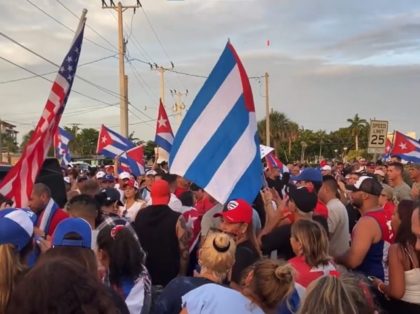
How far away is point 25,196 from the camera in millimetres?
5359

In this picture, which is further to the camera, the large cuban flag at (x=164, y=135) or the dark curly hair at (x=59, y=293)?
the large cuban flag at (x=164, y=135)

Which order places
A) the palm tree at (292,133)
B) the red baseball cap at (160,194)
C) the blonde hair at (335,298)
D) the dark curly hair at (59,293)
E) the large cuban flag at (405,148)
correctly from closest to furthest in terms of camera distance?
the dark curly hair at (59,293)
the blonde hair at (335,298)
the red baseball cap at (160,194)
the large cuban flag at (405,148)
the palm tree at (292,133)

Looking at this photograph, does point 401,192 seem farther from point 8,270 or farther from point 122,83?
point 122,83

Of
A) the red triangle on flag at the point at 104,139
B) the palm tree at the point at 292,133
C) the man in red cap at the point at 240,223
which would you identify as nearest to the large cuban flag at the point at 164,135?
the red triangle on flag at the point at 104,139

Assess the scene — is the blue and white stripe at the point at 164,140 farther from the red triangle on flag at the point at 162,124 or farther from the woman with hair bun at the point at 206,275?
the woman with hair bun at the point at 206,275

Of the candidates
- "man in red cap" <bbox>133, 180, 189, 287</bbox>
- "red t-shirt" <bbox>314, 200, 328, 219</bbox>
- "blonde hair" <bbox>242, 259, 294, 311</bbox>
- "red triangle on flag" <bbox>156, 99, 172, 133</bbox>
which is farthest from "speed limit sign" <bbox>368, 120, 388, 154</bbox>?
"blonde hair" <bbox>242, 259, 294, 311</bbox>

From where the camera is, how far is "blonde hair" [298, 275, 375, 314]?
265 cm

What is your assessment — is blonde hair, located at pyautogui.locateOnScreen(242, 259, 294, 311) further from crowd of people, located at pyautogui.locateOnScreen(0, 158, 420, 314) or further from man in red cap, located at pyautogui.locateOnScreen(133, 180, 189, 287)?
man in red cap, located at pyautogui.locateOnScreen(133, 180, 189, 287)

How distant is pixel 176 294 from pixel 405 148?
45.9 ft

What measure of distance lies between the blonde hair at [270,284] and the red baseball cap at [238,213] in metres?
1.30

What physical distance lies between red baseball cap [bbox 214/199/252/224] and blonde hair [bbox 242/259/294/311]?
130cm

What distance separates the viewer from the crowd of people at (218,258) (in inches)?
94.4

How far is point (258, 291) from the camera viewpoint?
3471mm

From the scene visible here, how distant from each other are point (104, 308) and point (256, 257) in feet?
8.57
